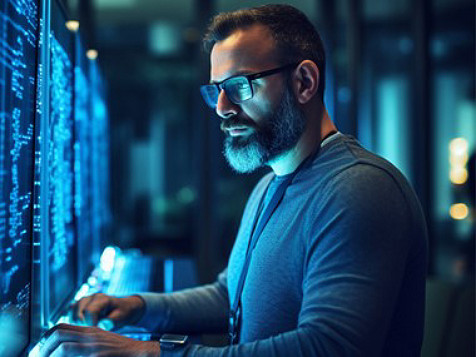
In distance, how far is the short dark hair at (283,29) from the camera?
123cm

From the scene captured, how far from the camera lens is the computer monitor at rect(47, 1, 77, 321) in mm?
1147

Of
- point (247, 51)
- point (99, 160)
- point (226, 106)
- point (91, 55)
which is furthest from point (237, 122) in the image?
point (99, 160)

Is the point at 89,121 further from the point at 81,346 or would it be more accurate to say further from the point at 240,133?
the point at 81,346

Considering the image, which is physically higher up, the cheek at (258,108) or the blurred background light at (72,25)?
the blurred background light at (72,25)

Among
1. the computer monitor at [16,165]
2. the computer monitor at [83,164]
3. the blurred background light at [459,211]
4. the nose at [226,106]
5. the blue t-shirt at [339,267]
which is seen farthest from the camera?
the blurred background light at [459,211]

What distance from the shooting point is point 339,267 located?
3.05 ft

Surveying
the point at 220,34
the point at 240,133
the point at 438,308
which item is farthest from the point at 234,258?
the point at 438,308

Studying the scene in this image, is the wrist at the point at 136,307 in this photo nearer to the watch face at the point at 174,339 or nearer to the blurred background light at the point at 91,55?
the watch face at the point at 174,339

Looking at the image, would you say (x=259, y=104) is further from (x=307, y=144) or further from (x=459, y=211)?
(x=459, y=211)

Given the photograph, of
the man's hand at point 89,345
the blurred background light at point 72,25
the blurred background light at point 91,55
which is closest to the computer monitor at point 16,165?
the man's hand at point 89,345

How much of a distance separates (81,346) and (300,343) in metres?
0.40

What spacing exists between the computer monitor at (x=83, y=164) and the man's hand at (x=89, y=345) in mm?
583

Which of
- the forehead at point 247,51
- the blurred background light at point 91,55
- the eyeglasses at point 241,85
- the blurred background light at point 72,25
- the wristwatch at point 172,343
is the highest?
the blurred background light at point 91,55

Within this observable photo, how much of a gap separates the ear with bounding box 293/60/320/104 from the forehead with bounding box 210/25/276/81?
68 millimetres
